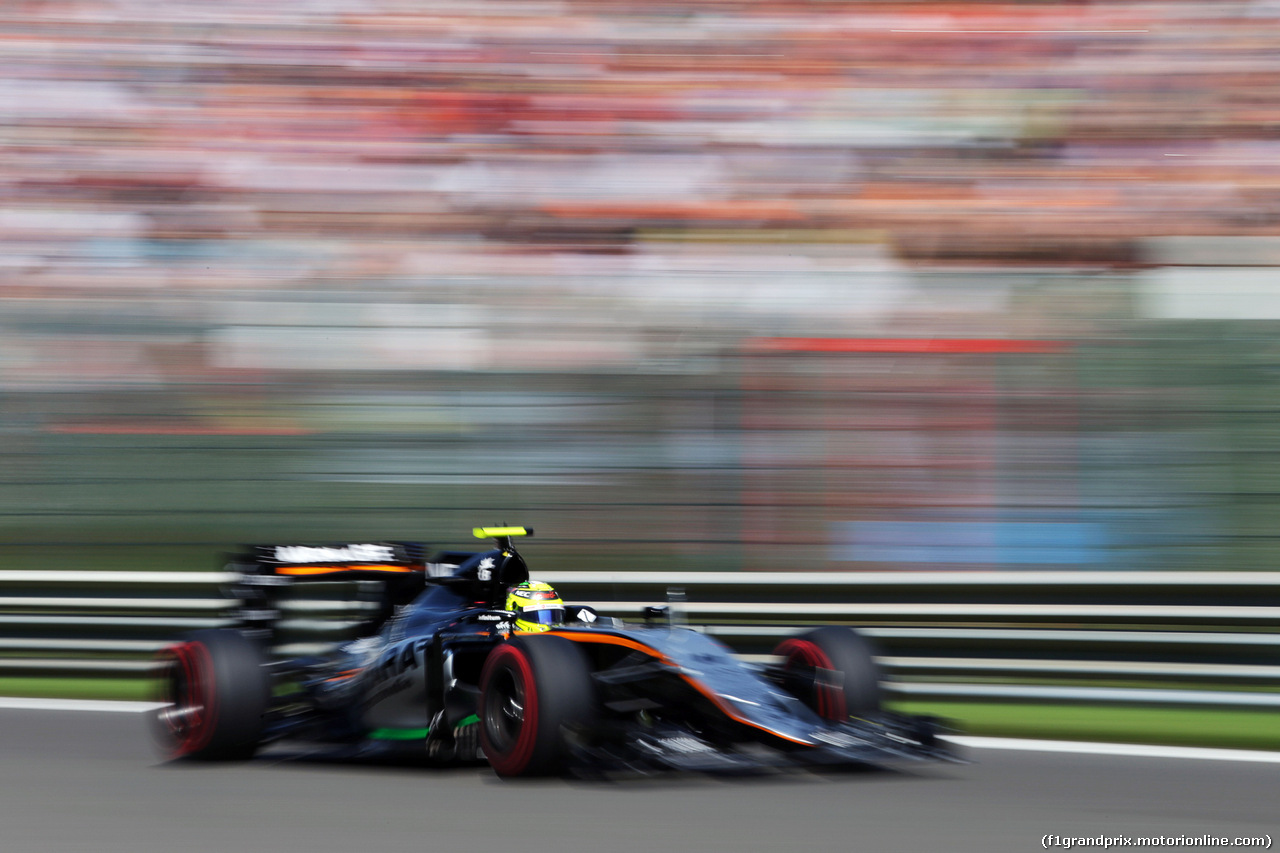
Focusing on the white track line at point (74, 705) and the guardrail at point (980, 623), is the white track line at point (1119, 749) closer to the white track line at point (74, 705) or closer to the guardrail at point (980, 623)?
the guardrail at point (980, 623)

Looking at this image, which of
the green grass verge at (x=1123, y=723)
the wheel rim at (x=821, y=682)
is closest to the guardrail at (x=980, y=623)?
the green grass verge at (x=1123, y=723)

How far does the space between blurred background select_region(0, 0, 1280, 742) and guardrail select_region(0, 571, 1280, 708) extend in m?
0.54

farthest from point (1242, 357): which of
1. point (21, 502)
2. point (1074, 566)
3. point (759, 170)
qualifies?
point (21, 502)

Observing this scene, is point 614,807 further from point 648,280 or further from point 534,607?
point 648,280

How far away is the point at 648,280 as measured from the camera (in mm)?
11344

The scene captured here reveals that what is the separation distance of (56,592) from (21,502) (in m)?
1.09

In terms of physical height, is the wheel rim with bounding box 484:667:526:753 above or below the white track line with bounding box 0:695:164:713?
above

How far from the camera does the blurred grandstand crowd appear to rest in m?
11.1

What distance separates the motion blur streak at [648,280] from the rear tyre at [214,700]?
9.24 feet

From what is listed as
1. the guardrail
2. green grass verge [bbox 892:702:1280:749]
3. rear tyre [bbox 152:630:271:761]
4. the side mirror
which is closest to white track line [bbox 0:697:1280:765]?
green grass verge [bbox 892:702:1280:749]

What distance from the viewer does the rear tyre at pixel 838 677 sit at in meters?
6.39

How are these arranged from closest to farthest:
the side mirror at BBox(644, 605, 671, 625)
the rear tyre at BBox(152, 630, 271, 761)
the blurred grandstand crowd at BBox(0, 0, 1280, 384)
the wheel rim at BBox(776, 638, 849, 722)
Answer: the wheel rim at BBox(776, 638, 849, 722)
the side mirror at BBox(644, 605, 671, 625)
the rear tyre at BBox(152, 630, 271, 761)
the blurred grandstand crowd at BBox(0, 0, 1280, 384)

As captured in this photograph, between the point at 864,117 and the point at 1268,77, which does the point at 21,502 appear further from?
the point at 1268,77

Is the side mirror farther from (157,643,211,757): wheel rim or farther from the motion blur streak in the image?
the motion blur streak
